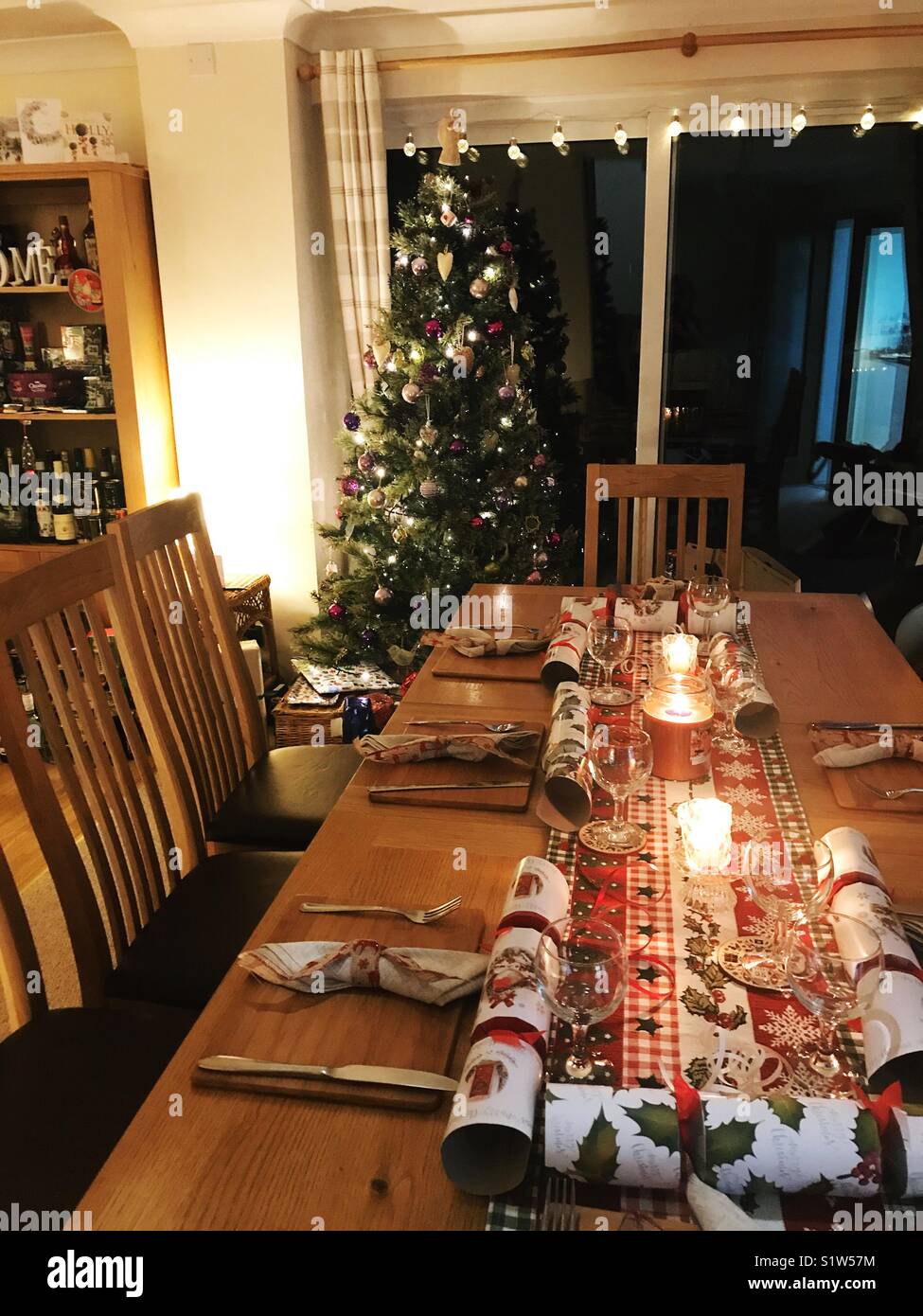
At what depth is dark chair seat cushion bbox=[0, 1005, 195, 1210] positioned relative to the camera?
1.13 m

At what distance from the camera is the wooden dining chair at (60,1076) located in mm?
1141

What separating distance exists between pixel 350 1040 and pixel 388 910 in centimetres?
20

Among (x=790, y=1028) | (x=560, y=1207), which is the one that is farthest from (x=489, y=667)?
(x=560, y=1207)

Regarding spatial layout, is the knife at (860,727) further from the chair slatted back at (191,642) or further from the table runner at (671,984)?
the chair slatted back at (191,642)

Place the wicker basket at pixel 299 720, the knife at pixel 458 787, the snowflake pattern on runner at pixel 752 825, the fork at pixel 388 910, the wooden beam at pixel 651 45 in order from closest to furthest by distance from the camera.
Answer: the fork at pixel 388 910
the snowflake pattern on runner at pixel 752 825
the knife at pixel 458 787
the wooden beam at pixel 651 45
the wicker basket at pixel 299 720

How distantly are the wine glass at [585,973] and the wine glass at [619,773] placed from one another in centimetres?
33

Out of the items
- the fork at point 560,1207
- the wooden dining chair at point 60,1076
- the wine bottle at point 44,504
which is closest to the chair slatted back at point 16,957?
the wooden dining chair at point 60,1076

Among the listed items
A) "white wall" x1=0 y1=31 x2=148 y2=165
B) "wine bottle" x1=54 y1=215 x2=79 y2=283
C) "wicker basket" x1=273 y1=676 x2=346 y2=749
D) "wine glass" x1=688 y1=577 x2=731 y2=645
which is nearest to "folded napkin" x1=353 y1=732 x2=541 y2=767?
"wine glass" x1=688 y1=577 x2=731 y2=645

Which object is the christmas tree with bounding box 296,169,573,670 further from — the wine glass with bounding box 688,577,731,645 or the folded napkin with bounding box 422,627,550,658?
the wine glass with bounding box 688,577,731,645

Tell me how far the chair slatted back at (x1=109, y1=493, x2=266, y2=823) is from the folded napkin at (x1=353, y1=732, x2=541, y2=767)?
1.79 ft

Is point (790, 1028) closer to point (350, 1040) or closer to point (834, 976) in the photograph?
point (834, 976)

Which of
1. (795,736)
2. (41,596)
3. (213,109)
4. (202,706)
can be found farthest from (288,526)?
(795,736)

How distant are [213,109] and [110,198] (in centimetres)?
43

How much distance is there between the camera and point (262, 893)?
1.68 metres
